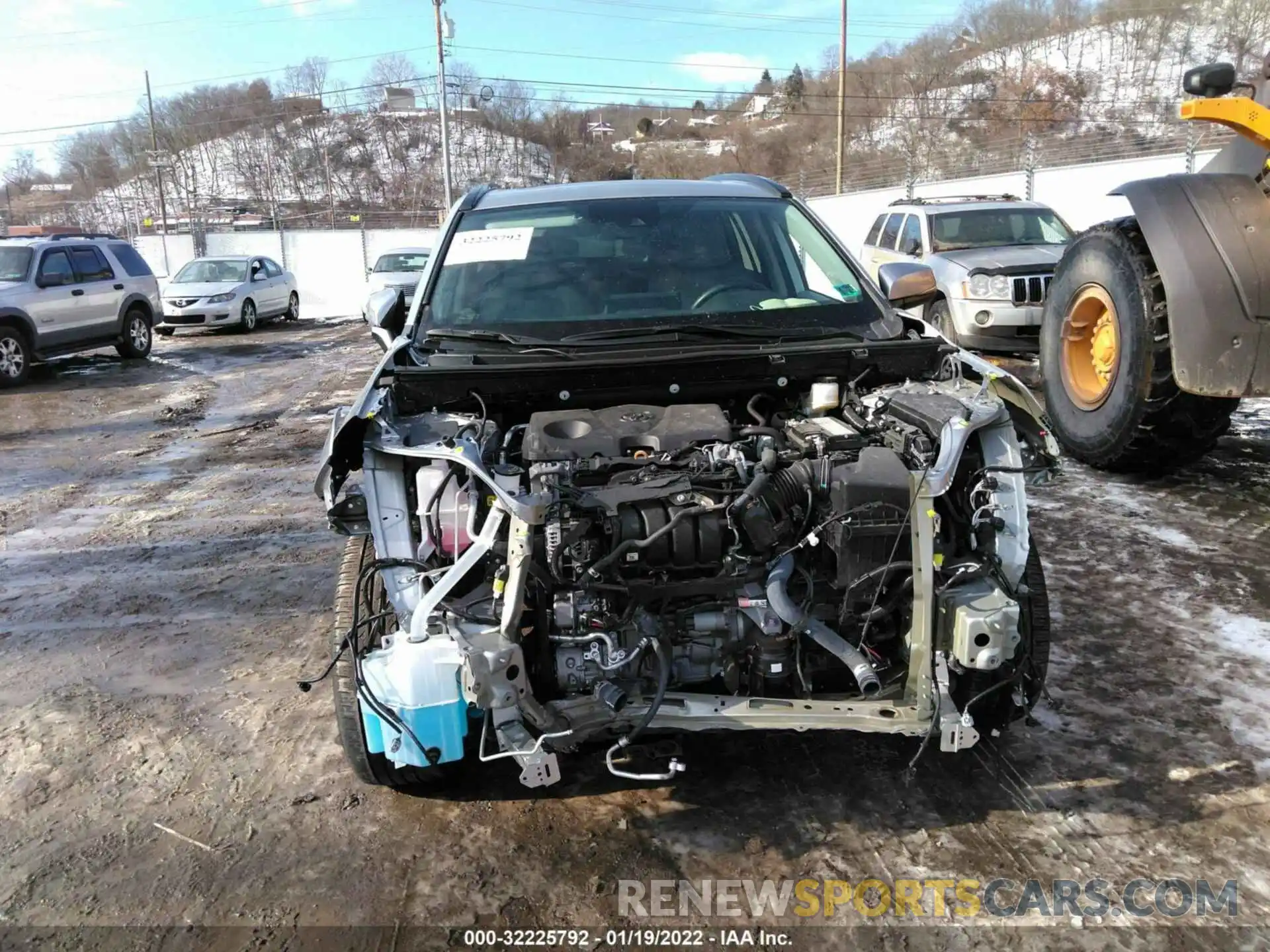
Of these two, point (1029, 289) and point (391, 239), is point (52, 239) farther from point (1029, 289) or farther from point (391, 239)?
point (391, 239)

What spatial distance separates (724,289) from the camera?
388 cm

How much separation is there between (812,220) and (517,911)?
3.37 m

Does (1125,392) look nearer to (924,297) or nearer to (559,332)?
(924,297)

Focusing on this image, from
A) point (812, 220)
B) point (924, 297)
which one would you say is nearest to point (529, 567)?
point (924, 297)

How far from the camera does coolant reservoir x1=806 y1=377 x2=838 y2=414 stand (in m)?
3.35

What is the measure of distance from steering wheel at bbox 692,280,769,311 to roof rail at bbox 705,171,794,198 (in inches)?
33.8

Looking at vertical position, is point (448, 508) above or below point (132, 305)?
below

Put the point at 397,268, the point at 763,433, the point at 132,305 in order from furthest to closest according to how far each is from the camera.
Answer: the point at 397,268 < the point at 132,305 < the point at 763,433

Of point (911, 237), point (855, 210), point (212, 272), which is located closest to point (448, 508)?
point (911, 237)

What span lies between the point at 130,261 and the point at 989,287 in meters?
13.0

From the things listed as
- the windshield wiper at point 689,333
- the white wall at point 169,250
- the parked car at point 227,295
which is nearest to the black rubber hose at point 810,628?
the windshield wiper at point 689,333

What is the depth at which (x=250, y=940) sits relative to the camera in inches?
93.7

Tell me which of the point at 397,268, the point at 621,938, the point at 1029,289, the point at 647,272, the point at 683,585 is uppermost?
the point at 647,272

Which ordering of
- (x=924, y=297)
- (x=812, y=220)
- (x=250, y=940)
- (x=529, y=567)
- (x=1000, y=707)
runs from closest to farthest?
1. (x=250, y=940)
2. (x=529, y=567)
3. (x=1000, y=707)
4. (x=924, y=297)
5. (x=812, y=220)
